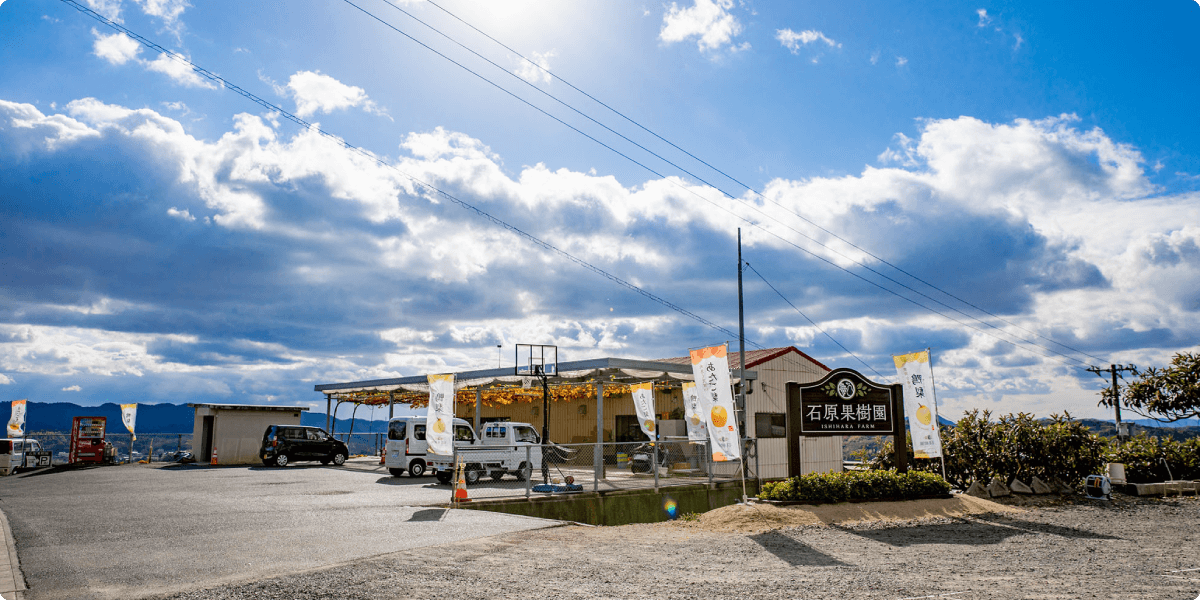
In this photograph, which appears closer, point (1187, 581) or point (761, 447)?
point (1187, 581)

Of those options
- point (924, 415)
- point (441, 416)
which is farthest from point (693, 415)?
point (441, 416)

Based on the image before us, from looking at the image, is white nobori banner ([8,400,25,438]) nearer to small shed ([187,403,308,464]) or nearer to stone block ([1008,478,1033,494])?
small shed ([187,403,308,464])

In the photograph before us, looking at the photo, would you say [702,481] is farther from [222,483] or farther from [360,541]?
[222,483]

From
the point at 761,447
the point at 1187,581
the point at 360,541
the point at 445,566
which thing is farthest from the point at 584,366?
the point at 1187,581

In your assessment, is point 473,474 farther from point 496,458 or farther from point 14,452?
point 14,452

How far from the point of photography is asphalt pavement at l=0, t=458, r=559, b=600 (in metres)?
7.02

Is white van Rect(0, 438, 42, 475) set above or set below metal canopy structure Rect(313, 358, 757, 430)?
below

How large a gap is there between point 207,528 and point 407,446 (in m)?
10.4

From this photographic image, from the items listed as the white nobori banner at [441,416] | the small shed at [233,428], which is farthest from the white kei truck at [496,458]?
the small shed at [233,428]

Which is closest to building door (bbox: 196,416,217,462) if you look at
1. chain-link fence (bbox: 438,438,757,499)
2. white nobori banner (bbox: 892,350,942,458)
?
chain-link fence (bbox: 438,438,757,499)

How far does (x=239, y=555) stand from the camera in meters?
7.94

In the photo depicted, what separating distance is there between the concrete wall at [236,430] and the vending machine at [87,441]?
10.8 feet

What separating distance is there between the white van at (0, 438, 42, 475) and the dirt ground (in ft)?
74.7

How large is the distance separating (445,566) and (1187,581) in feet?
24.1
